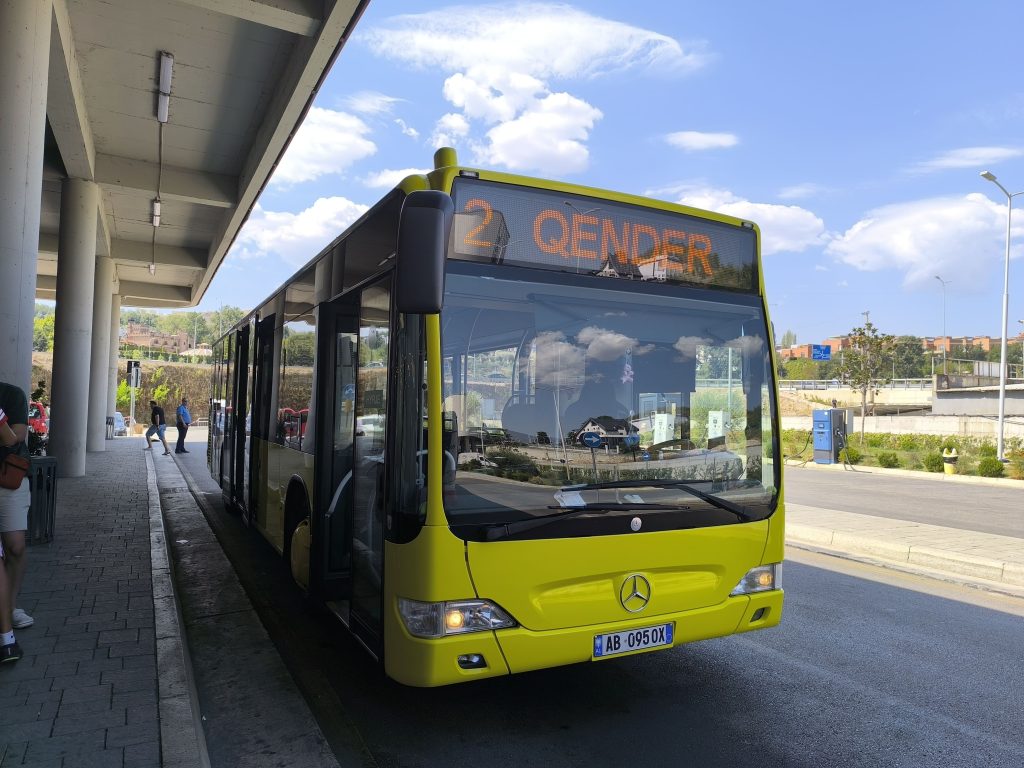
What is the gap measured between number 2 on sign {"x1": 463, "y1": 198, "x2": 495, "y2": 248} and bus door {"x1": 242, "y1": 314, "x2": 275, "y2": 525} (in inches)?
164

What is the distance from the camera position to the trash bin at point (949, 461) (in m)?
21.8

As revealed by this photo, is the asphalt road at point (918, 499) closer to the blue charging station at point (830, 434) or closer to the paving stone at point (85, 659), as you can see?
the blue charging station at point (830, 434)

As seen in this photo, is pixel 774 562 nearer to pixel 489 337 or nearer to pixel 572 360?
pixel 572 360

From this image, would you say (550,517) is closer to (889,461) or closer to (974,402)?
(889,461)

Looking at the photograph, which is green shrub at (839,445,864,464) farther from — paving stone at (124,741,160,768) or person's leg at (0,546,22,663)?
paving stone at (124,741,160,768)

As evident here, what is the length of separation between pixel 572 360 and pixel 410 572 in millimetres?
1382

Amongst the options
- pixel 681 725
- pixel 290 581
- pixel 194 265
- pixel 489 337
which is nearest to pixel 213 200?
pixel 194 265

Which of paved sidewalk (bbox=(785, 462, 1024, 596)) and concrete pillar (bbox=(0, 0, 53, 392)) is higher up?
concrete pillar (bbox=(0, 0, 53, 392))

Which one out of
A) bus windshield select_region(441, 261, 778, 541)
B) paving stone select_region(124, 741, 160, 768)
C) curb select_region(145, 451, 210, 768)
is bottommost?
curb select_region(145, 451, 210, 768)

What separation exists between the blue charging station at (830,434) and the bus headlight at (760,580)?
73.8 feet

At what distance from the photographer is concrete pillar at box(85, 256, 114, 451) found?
69.1 feet

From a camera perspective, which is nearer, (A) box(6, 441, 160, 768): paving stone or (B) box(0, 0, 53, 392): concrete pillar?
(A) box(6, 441, 160, 768): paving stone

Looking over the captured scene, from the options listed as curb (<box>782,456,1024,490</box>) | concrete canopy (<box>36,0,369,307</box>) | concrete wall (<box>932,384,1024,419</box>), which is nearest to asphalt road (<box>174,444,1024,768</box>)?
concrete canopy (<box>36,0,369,307</box>)

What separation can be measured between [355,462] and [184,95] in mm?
9712
